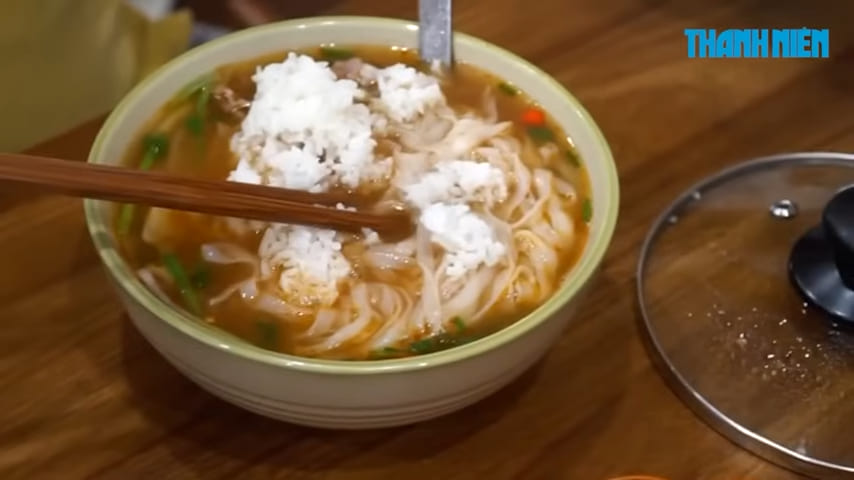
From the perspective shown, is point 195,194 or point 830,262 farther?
point 830,262

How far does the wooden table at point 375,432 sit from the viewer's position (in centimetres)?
95

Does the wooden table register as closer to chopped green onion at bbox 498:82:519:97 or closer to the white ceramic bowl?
the white ceramic bowl

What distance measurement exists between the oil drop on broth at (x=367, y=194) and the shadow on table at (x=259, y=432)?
92 millimetres

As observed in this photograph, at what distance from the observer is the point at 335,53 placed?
3.76 ft

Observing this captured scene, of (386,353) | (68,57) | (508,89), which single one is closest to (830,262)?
(508,89)

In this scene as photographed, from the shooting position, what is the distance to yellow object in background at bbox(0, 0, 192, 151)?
1.47 metres

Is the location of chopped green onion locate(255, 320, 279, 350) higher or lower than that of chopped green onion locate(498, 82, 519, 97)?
lower

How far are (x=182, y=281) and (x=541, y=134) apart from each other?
1.27ft

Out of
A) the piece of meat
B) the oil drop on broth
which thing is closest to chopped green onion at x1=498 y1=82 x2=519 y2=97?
the oil drop on broth

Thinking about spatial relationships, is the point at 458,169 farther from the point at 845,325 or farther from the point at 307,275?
the point at 845,325

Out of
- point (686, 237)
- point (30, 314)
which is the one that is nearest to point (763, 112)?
point (686, 237)

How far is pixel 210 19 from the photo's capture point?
2.00 meters

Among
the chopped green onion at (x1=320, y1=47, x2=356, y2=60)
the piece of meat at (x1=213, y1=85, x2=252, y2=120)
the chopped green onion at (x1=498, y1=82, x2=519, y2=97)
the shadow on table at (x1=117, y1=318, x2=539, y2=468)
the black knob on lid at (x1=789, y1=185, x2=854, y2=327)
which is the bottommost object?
the shadow on table at (x1=117, y1=318, x2=539, y2=468)

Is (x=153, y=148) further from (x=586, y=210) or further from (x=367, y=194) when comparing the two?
(x=586, y=210)
